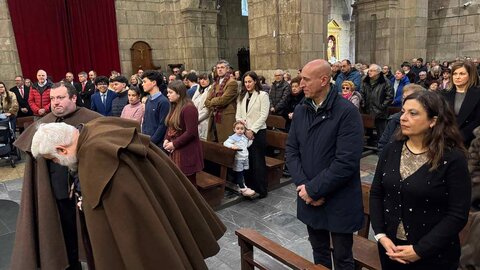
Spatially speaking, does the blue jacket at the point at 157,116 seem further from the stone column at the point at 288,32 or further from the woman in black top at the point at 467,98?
the stone column at the point at 288,32

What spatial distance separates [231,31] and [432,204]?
46.8 feet

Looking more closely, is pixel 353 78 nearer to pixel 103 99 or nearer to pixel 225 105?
pixel 225 105

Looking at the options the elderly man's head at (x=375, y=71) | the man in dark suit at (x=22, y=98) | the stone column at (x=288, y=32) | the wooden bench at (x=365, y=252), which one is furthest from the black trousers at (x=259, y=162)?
the man in dark suit at (x=22, y=98)

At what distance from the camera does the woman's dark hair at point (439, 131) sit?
1721mm

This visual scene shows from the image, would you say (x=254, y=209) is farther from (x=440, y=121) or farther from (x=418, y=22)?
(x=418, y=22)

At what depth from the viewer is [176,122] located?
3715 millimetres

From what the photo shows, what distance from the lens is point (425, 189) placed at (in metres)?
1.71

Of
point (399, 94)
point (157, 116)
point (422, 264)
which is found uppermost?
point (157, 116)

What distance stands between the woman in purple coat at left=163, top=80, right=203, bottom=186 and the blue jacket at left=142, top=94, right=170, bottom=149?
0.09m

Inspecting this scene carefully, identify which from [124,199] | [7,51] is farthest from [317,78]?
[7,51]

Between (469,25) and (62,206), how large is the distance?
1434cm

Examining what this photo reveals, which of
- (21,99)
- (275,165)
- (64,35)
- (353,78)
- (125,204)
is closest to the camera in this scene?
(125,204)

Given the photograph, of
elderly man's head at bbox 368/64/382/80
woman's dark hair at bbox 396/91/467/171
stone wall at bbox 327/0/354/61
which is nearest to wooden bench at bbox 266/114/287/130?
elderly man's head at bbox 368/64/382/80

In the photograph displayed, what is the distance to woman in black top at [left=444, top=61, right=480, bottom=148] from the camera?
357 cm
